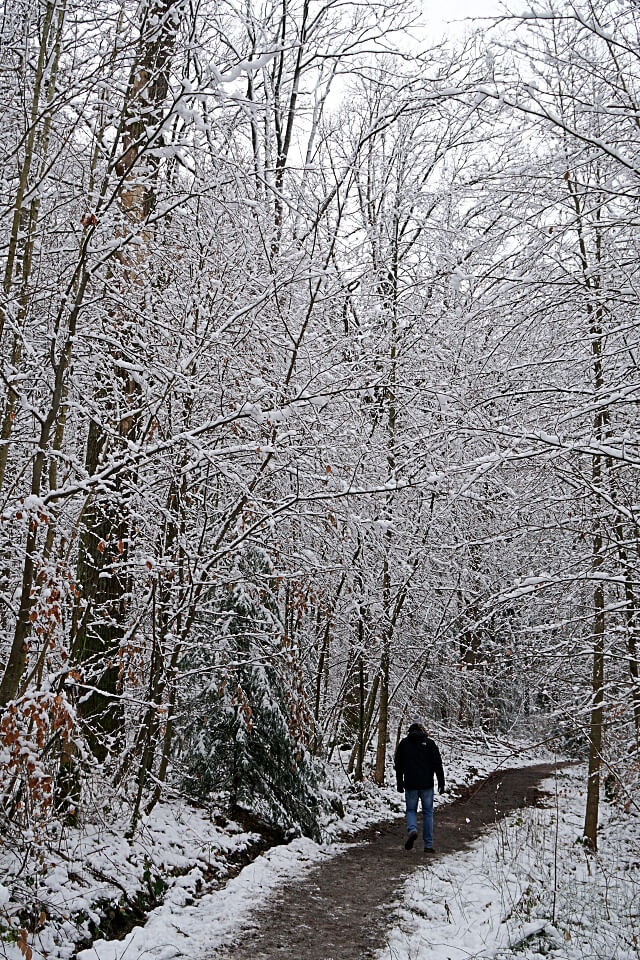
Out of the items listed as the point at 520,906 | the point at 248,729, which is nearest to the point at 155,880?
the point at 248,729

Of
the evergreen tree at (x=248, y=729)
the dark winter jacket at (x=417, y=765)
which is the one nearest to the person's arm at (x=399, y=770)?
the dark winter jacket at (x=417, y=765)

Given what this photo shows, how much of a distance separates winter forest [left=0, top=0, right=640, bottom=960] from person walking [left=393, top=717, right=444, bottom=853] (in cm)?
119

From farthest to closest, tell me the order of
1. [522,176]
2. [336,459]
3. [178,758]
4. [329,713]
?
[329,713] → [178,758] → [336,459] → [522,176]

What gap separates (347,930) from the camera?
18.7 ft

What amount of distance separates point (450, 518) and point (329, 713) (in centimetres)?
425

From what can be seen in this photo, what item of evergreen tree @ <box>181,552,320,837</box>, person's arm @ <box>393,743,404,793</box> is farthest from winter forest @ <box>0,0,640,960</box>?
person's arm @ <box>393,743,404,793</box>

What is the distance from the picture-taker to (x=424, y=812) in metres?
9.27

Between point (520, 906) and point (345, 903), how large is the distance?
153 cm

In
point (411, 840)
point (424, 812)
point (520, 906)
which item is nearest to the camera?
point (520, 906)

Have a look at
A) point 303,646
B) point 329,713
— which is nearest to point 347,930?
point 303,646

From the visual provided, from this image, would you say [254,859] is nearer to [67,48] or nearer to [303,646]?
[303,646]

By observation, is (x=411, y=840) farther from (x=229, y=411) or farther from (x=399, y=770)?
(x=229, y=411)

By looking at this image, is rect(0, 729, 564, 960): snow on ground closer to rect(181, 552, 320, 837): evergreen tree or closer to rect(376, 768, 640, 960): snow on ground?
rect(181, 552, 320, 837): evergreen tree

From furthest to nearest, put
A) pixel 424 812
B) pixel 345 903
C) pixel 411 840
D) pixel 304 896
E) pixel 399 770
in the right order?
pixel 399 770, pixel 424 812, pixel 411 840, pixel 304 896, pixel 345 903
